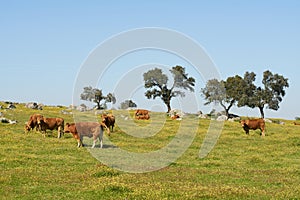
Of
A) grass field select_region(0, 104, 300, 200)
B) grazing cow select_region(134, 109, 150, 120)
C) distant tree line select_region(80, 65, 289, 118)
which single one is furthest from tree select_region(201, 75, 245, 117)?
grass field select_region(0, 104, 300, 200)

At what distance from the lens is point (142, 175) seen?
17438 millimetres

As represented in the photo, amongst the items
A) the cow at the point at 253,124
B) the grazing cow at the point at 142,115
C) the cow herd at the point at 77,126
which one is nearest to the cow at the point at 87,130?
the cow herd at the point at 77,126

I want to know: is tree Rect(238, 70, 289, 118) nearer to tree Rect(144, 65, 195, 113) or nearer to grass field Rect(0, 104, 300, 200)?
tree Rect(144, 65, 195, 113)

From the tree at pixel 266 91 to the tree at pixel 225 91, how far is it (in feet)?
6.72

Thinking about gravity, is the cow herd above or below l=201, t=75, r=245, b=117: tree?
below

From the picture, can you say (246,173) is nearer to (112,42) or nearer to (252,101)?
(112,42)

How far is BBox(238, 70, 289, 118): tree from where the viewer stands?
9569 cm

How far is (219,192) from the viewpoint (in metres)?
13.6

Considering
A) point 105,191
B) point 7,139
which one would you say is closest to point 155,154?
point 7,139

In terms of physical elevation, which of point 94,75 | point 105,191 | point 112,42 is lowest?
point 105,191

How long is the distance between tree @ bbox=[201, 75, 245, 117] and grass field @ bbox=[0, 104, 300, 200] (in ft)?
202

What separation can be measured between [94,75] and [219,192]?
1292 cm

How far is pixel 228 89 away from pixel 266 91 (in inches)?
337

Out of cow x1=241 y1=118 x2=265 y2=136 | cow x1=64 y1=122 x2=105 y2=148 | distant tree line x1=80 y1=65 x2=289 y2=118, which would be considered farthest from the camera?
distant tree line x1=80 y1=65 x2=289 y2=118
